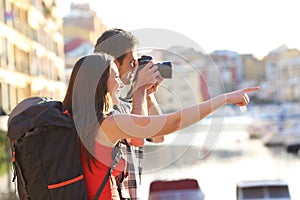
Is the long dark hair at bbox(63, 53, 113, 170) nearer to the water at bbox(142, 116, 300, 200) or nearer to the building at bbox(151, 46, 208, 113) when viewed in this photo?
the building at bbox(151, 46, 208, 113)

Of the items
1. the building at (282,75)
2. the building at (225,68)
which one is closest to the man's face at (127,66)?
the building at (225,68)

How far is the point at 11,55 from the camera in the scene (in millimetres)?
24281

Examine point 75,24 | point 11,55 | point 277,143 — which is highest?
point 75,24

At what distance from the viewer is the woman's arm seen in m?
1.50

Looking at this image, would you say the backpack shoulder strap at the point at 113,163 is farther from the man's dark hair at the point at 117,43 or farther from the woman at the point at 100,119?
the man's dark hair at the point at 117,43

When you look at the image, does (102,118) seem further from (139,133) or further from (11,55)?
(11,55)

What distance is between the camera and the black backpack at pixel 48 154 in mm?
1491

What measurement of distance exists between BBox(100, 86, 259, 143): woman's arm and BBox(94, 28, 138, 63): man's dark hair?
1.33 ft

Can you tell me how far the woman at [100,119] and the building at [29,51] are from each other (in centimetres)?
1777

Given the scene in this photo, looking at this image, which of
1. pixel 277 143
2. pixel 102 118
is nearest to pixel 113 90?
pixel 102 118

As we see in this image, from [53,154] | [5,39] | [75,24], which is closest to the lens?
[53,154]

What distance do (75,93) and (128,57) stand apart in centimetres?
39

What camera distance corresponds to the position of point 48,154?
4.90 ft

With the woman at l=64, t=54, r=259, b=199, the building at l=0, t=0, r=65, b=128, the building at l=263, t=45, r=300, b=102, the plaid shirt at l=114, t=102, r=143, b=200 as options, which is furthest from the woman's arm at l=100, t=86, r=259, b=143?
the building at l=263, t=45, r=300, b=102
